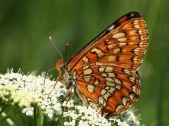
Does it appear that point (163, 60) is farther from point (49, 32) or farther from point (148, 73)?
point (49, 32)

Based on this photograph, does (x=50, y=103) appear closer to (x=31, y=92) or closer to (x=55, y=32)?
(x=31, y=92)

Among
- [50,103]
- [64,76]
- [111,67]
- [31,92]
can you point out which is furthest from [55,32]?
[31,92]

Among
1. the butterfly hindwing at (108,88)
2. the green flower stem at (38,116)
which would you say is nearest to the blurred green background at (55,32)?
the butterfly hindwing at (108,88)

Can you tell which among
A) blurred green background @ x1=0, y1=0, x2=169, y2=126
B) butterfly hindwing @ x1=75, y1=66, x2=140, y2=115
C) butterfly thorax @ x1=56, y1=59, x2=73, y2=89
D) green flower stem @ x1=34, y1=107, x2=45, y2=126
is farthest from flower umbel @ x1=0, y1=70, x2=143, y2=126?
blurred green background @ x1=0, y1=0, x2=169, y2=126

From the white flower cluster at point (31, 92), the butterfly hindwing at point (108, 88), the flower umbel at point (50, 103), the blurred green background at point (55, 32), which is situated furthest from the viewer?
the blurred green background at point (55, 32)

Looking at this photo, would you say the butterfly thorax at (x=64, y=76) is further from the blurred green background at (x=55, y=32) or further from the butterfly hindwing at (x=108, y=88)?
the blurred green background at (x=55, y=32)

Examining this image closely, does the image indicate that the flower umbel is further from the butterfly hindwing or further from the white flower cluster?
the butterfly hindwing

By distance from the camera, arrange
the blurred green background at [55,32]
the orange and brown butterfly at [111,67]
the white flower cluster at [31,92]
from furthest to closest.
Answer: the blurred green background at [55,32]
the orange and brown butterfly at [111,67]
the white flower cluster at [31,92]

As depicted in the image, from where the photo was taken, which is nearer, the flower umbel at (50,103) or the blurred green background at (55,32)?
the flower umbel at (50,103)
